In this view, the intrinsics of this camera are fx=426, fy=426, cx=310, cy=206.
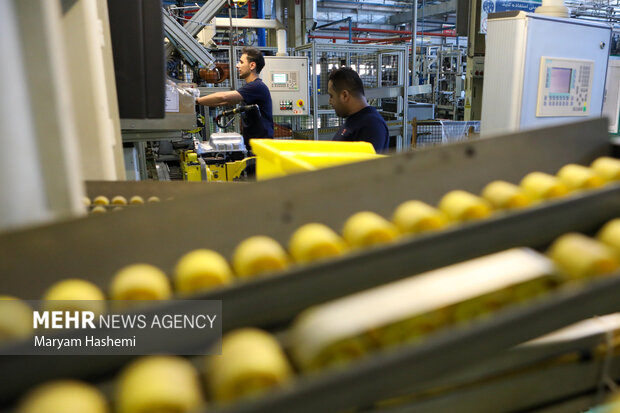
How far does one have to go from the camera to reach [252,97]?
12.8 ft

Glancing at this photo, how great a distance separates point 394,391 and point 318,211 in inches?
19.1

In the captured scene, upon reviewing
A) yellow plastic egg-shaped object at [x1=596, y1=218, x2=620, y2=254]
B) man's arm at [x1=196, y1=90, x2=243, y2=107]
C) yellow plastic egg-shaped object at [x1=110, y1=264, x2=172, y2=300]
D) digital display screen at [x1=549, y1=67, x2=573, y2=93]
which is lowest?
yellow plastic egg-shaped object at [x1=110, y1=264, x2=172, y2=300]

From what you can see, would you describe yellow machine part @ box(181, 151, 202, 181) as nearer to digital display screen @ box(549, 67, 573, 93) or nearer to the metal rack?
the metal rack

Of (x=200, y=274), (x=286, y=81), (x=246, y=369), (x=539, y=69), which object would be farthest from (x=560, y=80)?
(x=286, y=81)

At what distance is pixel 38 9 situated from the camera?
71 centimetres

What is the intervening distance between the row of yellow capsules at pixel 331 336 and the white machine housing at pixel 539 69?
7.21 feet

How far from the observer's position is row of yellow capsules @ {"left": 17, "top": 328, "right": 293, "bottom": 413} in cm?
51

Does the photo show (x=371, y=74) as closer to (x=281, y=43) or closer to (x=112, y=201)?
(x=281, y=43)

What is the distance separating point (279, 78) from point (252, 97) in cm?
163

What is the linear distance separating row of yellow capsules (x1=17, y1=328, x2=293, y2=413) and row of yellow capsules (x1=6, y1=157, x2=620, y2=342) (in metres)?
0.15

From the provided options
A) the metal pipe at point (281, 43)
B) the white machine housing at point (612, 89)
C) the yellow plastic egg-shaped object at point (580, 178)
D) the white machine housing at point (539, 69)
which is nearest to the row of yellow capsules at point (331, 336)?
the yellow plastic egg-shaped object at point (580, 178)

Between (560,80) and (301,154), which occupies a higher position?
(560,80)

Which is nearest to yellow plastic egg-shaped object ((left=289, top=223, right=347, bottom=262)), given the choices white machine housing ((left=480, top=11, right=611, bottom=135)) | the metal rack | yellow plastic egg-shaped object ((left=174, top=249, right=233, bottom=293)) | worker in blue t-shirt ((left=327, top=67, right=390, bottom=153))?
yellow plastic egg-shaped object ((left=174, top=249, right=233, bottom=293))

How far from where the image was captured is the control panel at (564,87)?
2707 mm
